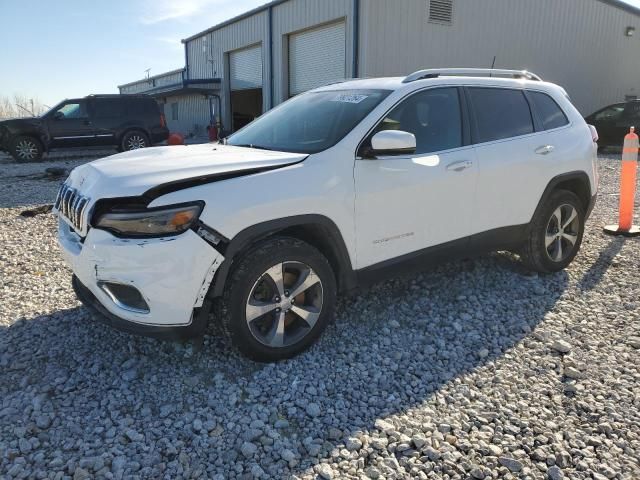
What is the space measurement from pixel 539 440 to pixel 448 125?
2.31 m

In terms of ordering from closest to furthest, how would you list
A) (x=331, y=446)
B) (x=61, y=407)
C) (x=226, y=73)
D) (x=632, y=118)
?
(x=331, y=446) → (x=61, y=407) → (x=632, y=118) → (x=226, y=73)

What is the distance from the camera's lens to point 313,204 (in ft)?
10.1

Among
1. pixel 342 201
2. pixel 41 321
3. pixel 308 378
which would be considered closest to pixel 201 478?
pixel 308 378

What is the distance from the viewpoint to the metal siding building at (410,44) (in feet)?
51.0

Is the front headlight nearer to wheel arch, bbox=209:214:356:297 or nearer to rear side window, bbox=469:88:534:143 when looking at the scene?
wheel arch, bbox=209:214:356:297

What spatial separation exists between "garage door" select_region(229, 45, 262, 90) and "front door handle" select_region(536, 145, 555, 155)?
1794cm

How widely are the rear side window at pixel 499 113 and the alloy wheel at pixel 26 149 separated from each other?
1493 centimetres

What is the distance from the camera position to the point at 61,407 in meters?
2.76

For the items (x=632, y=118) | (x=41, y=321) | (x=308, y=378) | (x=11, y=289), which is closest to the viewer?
(x=308, y=378)

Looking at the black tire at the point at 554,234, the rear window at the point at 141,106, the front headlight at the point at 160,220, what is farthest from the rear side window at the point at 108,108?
the front headlight at the point at 160,220

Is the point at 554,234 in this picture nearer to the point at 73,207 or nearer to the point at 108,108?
the point at 73,207

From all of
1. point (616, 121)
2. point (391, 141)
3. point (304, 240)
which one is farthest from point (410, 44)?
point (304, 240)

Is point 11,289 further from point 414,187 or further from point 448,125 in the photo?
point 448,125

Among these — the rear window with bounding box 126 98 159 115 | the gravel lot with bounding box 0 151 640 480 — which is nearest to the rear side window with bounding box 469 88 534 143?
the gravel lot with bounding box 0 151 640 480
